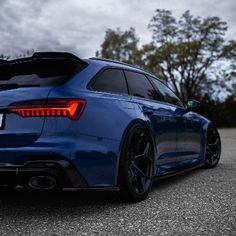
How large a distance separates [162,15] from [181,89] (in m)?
7.57

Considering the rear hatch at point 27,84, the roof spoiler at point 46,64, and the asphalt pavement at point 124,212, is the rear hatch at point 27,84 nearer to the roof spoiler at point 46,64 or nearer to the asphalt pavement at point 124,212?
the roof spoiler at point 46,64

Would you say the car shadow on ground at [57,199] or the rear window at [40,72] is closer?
Answer: the rear window at [40,72]

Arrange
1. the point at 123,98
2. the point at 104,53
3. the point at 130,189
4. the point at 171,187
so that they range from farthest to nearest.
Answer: the point at 104,53
the point at 171,187
the point at 123,98
the point at 130,189

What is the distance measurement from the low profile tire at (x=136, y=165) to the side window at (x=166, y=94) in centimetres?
116

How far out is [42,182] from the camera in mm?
3352

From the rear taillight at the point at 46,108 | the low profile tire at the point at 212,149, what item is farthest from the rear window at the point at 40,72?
the low profile tire at the point at 212,149

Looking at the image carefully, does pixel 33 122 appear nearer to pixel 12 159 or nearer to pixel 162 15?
pixel 12 159

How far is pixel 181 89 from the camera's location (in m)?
40.4

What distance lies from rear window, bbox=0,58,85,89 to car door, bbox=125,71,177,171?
884 mm

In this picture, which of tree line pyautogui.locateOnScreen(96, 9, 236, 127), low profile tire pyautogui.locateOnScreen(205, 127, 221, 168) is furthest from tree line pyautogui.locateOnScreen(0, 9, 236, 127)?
low profile tire pyautogui.locateOnScreen(205, 127, 221, 168)

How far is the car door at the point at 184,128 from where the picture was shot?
526 centimetres

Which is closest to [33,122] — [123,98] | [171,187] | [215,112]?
[123,98]

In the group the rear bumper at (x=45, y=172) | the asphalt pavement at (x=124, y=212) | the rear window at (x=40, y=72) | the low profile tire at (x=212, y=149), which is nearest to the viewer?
the asphalt pavement at (x=124, y=212)

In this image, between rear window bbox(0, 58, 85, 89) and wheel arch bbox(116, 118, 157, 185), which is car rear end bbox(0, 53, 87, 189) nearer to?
rear window bbox(0, 58, 85, 89)
